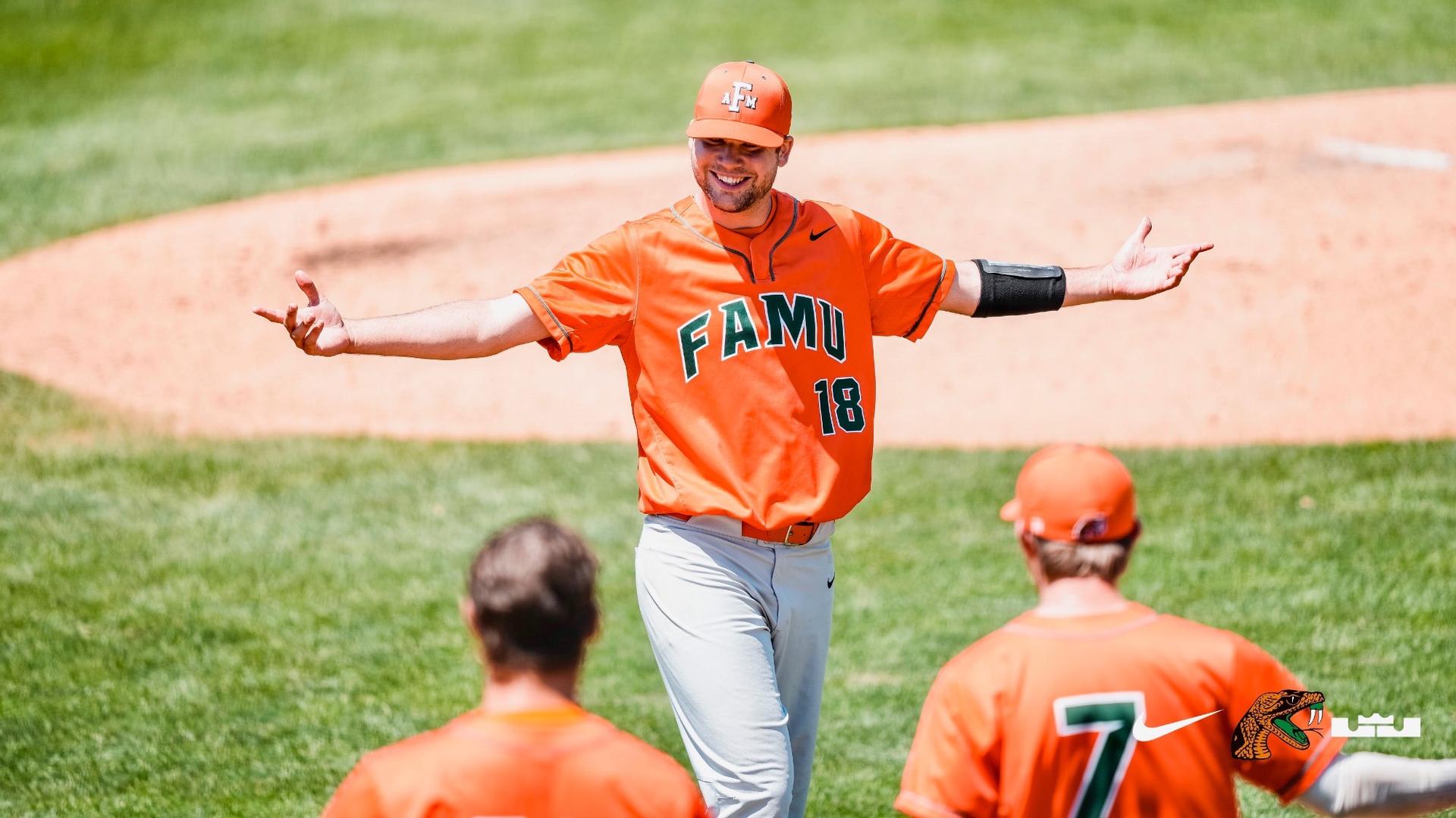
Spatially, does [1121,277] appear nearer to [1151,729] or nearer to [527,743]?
[1151,729]

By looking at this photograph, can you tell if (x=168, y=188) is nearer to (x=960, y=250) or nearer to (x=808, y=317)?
(x=960, y=250)

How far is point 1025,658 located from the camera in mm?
3072

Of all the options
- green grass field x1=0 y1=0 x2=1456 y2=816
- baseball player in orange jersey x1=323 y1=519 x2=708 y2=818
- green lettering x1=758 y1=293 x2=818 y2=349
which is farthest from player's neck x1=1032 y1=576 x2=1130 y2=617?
green grass field x1=0 y1=0 x2=1456 y2=816

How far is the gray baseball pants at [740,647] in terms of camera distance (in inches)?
163

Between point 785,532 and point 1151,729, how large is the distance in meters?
1.49

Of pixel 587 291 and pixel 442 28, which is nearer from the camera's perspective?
pixel 587 291

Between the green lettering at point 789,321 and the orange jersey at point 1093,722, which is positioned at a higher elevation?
the green lettering at point 789,321

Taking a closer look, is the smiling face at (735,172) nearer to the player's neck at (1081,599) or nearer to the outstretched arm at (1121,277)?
the outstretched arm at (1121,277)

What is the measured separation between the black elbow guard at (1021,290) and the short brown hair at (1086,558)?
5.94 ft

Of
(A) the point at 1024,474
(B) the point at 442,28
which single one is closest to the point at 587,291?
(A) the point at 1024,474

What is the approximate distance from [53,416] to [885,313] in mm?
8069

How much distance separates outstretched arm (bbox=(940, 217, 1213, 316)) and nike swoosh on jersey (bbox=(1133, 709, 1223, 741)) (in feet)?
6.42

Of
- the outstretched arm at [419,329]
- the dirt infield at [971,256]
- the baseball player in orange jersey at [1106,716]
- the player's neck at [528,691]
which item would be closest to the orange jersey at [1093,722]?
the baseball player in orange jersey at [1106,716]

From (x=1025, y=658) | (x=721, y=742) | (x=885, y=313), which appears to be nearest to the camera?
(x=1025, y=658)
